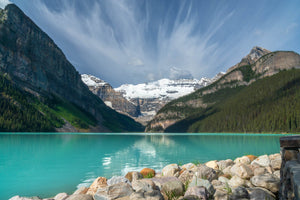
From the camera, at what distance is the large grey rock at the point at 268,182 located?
754 centimetres

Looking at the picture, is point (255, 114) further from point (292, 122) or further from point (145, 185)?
point (145, 185)

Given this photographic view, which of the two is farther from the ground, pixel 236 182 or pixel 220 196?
pixel 236 182

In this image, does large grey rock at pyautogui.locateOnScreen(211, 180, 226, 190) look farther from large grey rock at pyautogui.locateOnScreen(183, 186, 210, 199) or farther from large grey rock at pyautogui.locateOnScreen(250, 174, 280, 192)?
large grey rock at pyautogui.locateOnScreen(183, 186, 210, 199)

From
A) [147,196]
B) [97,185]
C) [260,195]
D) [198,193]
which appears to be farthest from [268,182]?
[97,185]

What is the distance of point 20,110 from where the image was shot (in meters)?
149

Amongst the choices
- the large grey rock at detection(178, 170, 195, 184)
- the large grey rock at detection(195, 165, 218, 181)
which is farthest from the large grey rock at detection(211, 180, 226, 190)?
the large grey rock at detection(178, 170, 195, 184)

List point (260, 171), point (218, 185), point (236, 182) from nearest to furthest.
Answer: point (236, 182), point (218, 185), point (260, 171)

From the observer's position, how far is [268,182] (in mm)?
7863

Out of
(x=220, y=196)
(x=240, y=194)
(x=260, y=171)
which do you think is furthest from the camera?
(x=260, y=171)

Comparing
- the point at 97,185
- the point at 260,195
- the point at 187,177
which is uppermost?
the point at 260,195

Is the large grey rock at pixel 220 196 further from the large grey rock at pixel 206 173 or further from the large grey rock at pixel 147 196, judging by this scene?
the large grey rock at pixel 206 173

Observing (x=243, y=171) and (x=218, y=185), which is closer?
(x=218, y=185)

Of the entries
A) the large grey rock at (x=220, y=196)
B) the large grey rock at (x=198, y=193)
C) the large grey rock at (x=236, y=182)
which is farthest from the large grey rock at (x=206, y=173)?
the large grey rock at (x=198, y=193)

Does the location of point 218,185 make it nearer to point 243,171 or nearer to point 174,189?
point 243,171
